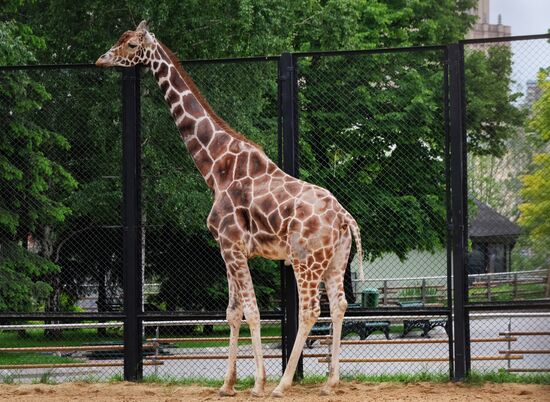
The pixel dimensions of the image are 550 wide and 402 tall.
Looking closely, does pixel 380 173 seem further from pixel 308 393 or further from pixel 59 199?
pixel 59 199

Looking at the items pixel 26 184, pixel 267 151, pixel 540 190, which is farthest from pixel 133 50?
pixel 267 151

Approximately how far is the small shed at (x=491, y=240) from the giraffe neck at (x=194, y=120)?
2225mm

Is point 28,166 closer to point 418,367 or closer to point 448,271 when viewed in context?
point 448,271

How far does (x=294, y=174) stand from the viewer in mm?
9305

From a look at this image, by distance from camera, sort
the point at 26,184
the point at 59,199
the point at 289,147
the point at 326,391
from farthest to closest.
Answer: the point at 59,199, the point at 26,184, the point at 289,147, the point at 326,391

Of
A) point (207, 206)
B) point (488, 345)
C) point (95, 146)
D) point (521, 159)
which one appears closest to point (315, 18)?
point (488, 345)

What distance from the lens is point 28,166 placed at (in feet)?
37.6

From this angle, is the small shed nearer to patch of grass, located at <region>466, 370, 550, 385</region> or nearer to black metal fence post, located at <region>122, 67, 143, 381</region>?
patch of grass, located at <region>466, 370, 550, 385</region>

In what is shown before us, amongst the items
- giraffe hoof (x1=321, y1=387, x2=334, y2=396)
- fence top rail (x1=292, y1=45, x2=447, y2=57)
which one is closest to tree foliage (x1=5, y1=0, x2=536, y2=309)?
fence top rail (x1=292, y1=45, x2=447, y2=57)

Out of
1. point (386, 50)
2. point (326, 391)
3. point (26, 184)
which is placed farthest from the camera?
point (26, 184)

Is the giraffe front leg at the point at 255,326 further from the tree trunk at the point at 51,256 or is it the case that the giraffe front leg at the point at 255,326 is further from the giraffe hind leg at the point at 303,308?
the tree trunk at the point at 51,256

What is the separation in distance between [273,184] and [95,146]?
389 centimetres

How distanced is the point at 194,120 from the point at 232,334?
1.88m

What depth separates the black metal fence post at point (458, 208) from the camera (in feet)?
→ 29.3
